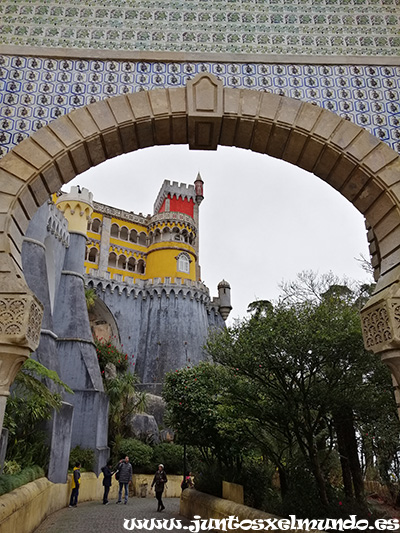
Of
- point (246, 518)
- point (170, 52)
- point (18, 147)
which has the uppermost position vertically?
point (170, 52)

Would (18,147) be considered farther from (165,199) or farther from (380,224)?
(165,199)

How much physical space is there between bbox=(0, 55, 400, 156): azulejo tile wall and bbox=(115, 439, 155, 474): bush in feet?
54.6

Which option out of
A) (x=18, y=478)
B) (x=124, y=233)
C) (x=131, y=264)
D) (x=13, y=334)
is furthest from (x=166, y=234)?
(x=13, y=334)

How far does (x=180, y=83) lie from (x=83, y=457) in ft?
45.5

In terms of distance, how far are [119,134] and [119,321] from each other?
84.7 feet

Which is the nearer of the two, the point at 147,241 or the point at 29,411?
the point at 29,411

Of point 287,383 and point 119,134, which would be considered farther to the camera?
point 287,383

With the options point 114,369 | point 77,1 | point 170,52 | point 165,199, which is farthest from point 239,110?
point 165,199

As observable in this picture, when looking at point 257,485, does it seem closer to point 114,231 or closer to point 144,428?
point 144,428

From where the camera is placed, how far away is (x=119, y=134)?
5324 millimetres

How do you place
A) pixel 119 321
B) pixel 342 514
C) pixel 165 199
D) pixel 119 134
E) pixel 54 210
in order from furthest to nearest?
pixel 165 199 < pixel 119 321 < pixel 54 210 < pixel 342 514 < pixel 119 134

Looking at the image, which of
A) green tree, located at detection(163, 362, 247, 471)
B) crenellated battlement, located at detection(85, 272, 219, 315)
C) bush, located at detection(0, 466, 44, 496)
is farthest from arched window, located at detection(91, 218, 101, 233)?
bush, located at detection(0, 466, 44, 496)

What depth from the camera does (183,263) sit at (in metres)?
35.0

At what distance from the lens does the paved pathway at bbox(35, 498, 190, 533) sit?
8509 mm
